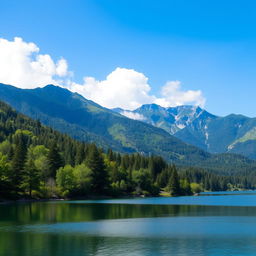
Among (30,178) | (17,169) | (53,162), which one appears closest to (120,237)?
(30,178)

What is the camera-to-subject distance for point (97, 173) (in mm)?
171375

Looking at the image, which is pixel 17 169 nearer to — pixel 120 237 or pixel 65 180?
pixel 65 180

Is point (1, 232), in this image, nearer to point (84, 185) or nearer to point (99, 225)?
point (99, 225)

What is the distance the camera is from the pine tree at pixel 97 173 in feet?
563

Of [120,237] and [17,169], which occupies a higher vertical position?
[17,169]

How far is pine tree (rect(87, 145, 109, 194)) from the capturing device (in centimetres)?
17175

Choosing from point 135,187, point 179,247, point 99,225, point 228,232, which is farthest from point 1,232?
point 135,187

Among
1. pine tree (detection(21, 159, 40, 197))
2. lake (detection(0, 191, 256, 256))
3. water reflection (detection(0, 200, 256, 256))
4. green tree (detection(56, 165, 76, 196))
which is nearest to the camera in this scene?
lake (detection(0, 191, 256, 256))

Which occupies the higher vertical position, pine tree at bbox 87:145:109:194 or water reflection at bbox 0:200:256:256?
pine tree at bbox 87:145:109:194

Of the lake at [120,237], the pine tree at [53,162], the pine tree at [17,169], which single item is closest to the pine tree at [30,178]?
the pine tree at [17,169]

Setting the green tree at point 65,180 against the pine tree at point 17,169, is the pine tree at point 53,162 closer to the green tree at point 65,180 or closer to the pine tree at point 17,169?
the green tree at point 65,180

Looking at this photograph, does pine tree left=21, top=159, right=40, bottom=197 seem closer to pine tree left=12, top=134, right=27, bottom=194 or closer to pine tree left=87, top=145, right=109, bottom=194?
pine tree left=12, top=134, right=27, bottom=194

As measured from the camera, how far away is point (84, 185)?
161625 millimetres

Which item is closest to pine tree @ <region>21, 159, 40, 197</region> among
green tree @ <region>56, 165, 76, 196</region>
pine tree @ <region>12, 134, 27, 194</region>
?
pine tree @ <region>12, 134, 27, 194</region>
